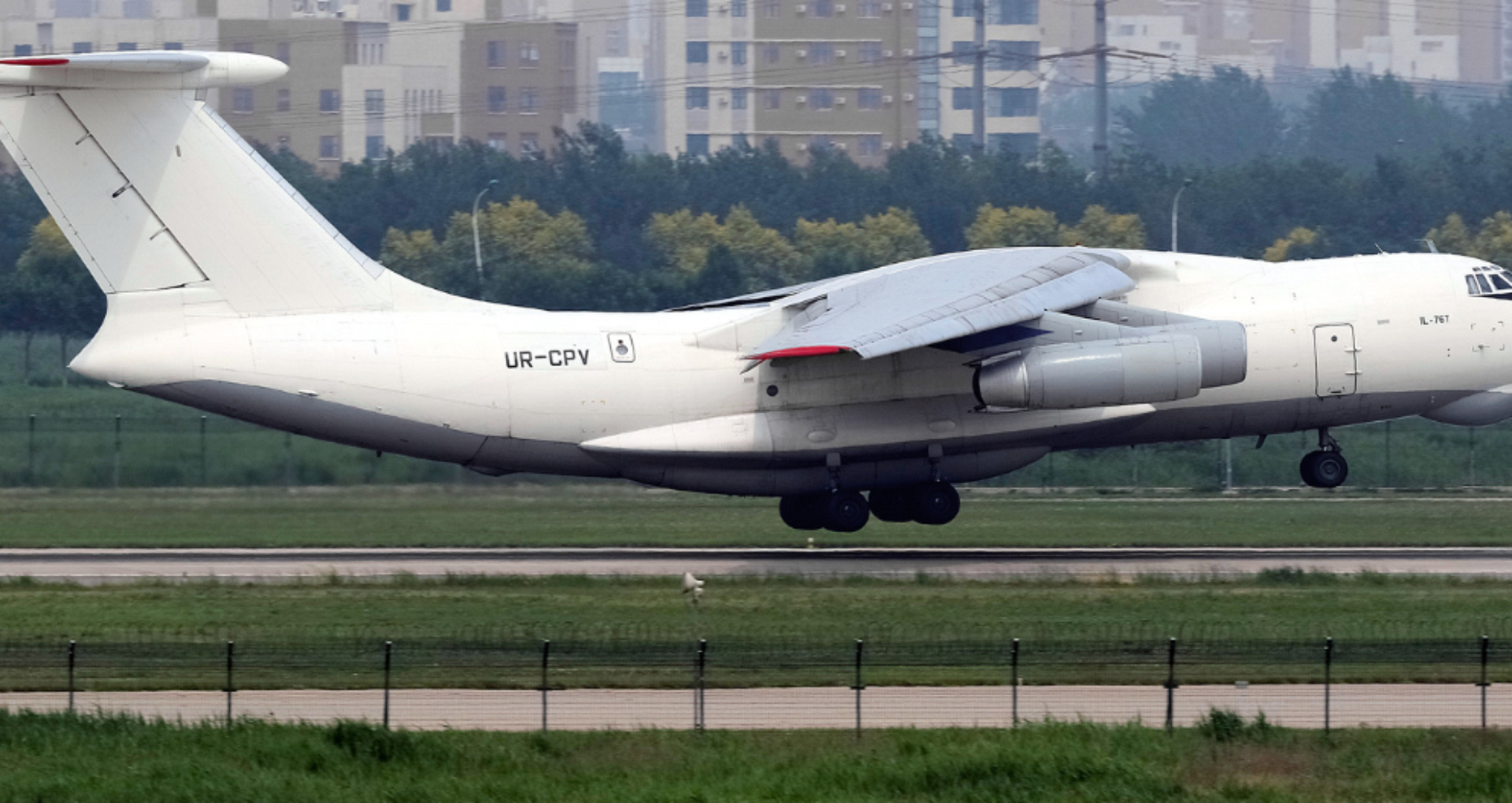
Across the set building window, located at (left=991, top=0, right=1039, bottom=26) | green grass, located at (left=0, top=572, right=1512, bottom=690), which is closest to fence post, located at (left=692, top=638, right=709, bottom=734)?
green grass, located at (left=0, top=572, right=1512, bottom=690)

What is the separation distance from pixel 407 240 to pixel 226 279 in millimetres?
31372

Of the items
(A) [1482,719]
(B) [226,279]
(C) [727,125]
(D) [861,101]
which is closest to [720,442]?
(B) [226,279]

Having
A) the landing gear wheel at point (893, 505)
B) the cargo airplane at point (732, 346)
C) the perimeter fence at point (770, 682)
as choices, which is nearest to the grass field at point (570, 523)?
the landing gear wheel at point (893, 505)

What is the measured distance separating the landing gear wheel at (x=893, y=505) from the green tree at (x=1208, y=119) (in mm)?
77561

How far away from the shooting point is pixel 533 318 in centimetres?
2652

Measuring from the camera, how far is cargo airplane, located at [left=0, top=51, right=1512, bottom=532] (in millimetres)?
24250

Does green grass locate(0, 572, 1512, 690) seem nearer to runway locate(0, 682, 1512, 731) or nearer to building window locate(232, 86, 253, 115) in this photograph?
runway locate(0, 682, 1512, 731)

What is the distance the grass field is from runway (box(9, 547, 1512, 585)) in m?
0.62

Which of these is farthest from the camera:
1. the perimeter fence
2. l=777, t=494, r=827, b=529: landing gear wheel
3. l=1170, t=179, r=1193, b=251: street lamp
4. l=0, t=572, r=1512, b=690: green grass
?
l=1170, t=179, r=1193, b=251: street lamp

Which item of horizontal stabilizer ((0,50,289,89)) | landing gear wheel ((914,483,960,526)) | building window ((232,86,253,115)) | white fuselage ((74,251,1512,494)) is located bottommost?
landing gear wheel ((914,483,960,526))

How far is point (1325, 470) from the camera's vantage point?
28312 mm

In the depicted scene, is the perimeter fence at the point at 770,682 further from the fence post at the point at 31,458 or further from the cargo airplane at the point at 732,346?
the fence post at the point at 31,458

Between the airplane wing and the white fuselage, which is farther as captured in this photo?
the white fuselage

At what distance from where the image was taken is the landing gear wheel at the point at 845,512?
27.5 meters
